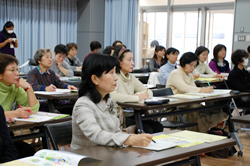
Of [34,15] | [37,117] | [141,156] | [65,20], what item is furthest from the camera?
[65,20]

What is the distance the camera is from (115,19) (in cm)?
1041

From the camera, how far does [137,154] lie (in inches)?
64.7

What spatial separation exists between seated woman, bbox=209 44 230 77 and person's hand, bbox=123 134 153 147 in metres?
5.31

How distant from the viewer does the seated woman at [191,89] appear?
4.36 meters

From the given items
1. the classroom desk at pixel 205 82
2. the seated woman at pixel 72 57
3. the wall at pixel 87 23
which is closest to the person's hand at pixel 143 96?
the classroom desk at pixel 205 82

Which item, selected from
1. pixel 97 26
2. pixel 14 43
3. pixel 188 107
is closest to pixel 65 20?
pixel 97 26

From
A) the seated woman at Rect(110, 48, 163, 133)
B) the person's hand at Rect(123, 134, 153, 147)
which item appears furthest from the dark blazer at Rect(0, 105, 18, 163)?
the seated woman at Rect(110, 48, 163, 133)

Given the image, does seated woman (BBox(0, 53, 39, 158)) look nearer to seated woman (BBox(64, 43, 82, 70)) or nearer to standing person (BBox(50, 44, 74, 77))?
standing person (BBox(50, 44, 74, 77))

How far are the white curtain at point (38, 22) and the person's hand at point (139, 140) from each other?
23.8 ft

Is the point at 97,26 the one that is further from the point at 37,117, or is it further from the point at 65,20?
the point at 37,117

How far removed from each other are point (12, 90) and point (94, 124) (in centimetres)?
133

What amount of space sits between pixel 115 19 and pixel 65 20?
5.14ft

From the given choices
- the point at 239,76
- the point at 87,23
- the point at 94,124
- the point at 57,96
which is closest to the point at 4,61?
the point at 57,96

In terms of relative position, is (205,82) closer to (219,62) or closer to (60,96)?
(219,62)
